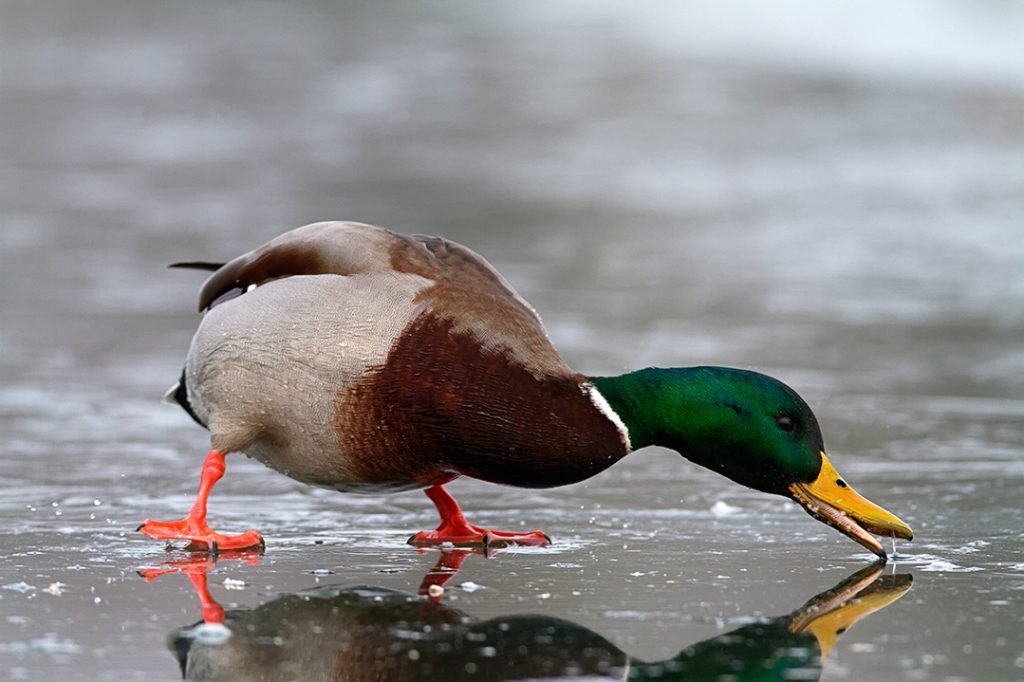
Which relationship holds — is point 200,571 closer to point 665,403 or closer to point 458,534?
point 458,534

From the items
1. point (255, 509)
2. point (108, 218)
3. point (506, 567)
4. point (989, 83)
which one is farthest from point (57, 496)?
point (989, 83)

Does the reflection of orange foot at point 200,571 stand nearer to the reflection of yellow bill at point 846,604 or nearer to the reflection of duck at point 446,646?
the reflection of duck at point 446,646

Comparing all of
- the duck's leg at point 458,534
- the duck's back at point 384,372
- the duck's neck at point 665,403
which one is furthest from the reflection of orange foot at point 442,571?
the duck's neck at point 665,403

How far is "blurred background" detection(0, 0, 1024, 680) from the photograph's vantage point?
4.41 m

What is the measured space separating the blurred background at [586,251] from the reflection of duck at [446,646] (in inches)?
4.0

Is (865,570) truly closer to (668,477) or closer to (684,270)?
(668,477)

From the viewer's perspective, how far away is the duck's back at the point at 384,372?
4.40 metres

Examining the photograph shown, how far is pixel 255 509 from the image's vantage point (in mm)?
5336

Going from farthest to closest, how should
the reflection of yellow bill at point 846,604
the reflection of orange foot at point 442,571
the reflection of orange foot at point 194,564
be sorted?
the reflection of orange foot at point 194,564 < the reflection of orange foot at point 442,571 < the reflection of yellow bill at point 846,604

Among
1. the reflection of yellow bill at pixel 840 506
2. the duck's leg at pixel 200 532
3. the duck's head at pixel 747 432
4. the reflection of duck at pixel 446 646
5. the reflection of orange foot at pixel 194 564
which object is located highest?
the duck's head at pixel 747 432

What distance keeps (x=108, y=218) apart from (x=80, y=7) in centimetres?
1571

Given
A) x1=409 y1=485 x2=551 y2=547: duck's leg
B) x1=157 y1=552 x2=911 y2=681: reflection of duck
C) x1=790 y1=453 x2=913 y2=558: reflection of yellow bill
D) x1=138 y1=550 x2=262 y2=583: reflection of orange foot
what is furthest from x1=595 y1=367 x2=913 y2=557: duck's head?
x1=138 y1=550 x2=262 y2=583: reflection of orange foot

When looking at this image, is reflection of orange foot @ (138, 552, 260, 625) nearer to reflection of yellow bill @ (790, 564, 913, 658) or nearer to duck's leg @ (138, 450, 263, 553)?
duck's leg @ (138, 450, 263, 553)

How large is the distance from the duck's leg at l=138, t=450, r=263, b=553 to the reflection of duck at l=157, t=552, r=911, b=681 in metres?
0.57
